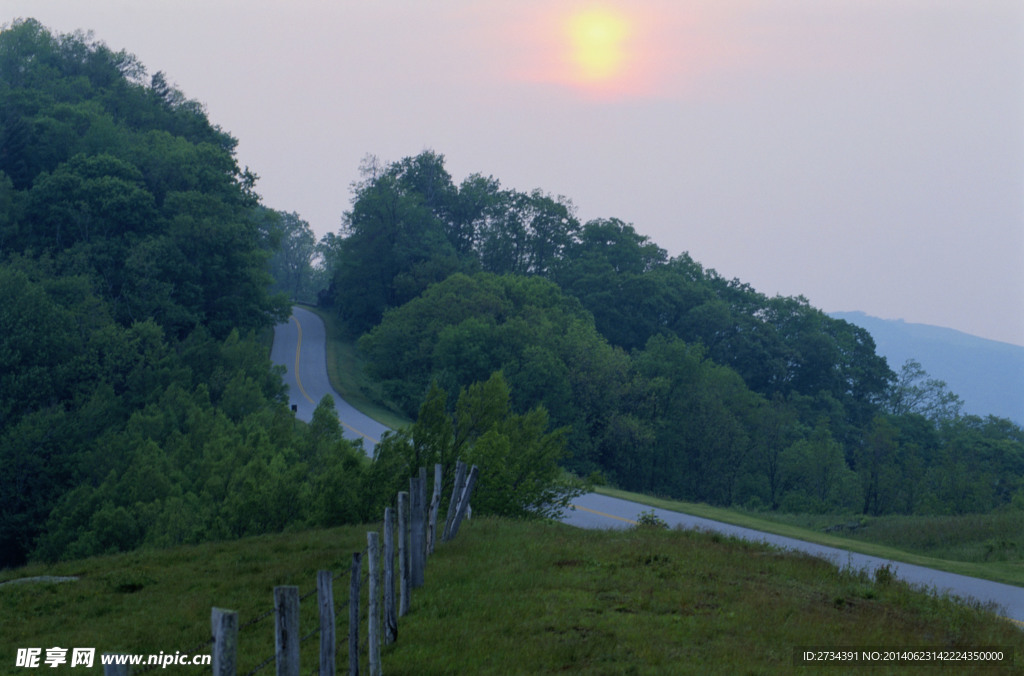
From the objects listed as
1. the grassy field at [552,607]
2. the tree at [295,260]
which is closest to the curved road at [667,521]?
the grassy field at [552,607]

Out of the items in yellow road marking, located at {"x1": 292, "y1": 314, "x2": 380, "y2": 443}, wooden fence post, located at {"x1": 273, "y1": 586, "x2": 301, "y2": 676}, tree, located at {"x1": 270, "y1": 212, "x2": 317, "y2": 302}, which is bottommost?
yellow road marking, located at {"x1": 292, "y1": 314, "x2": 380, "y2": 443}

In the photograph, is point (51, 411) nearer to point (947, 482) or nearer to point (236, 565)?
point (236, 565)

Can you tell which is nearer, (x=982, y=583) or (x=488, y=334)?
(x=982, y=583)

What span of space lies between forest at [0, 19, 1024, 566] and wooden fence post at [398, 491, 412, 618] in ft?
30.6

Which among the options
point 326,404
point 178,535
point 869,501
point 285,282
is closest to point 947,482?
point 869,501

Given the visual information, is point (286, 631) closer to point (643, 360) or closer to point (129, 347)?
point (129, 347)

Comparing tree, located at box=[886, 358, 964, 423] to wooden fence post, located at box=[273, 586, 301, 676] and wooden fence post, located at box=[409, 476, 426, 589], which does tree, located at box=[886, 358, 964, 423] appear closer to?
wooden fence post, located at box=[409, 476, 426, 589]

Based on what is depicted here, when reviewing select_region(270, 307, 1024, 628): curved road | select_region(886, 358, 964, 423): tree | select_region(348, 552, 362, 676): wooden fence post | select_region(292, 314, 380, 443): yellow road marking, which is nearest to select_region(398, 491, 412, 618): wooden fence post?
select_region(348, 552, 362, 676): wooden fence post

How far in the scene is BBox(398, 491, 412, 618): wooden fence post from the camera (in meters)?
10.1

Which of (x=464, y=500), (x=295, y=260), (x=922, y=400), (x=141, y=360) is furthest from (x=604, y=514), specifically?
(x=295, y=260)

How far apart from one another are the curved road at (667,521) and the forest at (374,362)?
8.36 ft

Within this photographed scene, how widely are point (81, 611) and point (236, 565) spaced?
3041 mm

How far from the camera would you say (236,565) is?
15.9 m

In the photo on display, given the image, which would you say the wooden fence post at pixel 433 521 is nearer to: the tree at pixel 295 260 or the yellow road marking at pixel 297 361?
the yellow road marking at pixel 297 361
